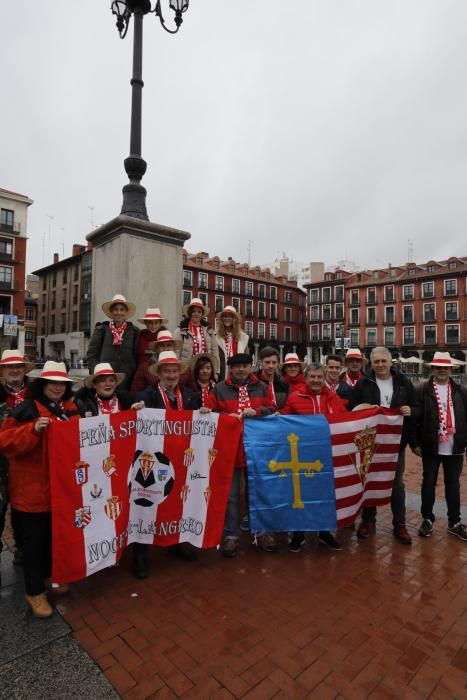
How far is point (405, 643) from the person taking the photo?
2.59 metres

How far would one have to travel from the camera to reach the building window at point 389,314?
176 ft

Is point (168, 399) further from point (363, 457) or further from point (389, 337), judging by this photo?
point (389, 337)

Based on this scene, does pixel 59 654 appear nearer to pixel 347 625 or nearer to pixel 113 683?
pixel 113 683

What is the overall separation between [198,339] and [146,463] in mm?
1957

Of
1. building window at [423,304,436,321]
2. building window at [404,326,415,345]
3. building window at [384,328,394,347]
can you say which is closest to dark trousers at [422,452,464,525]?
building window at [423,304,436,321]

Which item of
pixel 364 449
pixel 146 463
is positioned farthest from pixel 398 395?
pixel 146 463

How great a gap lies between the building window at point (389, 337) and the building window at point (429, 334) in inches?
170

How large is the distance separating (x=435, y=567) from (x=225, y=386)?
2.74 m

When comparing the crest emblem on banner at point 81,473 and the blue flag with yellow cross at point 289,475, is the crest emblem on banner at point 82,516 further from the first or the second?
→ the blue flag with yellow cross at point 289,475

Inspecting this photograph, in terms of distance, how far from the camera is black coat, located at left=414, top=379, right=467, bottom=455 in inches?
172

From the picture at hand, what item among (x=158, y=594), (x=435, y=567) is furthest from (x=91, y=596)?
(x=435, y=567)

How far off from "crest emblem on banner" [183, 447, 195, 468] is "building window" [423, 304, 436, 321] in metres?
54.1

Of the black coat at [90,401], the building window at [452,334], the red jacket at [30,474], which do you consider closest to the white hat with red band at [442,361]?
the black coat at [90,401]

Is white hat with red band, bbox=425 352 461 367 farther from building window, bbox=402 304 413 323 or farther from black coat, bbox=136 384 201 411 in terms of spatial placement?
building window, bbox=402 304 413 323
